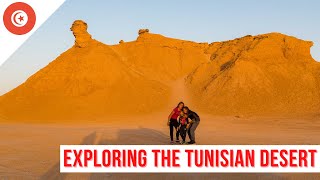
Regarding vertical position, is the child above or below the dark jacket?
below

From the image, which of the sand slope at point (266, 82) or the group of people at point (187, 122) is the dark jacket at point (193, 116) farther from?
the sand slope at point (266, 82)

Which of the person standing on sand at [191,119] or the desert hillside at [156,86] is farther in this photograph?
the desert hillside at [156,86]

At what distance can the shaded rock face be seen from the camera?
2539 inches

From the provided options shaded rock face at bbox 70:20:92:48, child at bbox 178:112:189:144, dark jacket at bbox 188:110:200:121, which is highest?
shaded rock face at bbox 70:20:92:48

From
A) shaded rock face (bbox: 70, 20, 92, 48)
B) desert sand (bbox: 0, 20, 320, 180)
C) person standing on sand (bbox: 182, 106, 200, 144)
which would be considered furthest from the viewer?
shaded rock face (bbox: 70, 20, 92, 48)

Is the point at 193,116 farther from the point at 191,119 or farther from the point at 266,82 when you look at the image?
the point at 266,82

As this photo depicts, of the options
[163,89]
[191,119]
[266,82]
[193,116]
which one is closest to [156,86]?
[163,89]

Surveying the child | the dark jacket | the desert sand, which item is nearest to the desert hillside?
the desert sand

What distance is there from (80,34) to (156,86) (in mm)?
15860

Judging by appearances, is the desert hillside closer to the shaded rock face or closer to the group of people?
the shaded rock face

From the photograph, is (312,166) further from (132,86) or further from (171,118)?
(132,86)

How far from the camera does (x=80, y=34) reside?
6456 cm

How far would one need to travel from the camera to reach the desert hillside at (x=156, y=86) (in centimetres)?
5022

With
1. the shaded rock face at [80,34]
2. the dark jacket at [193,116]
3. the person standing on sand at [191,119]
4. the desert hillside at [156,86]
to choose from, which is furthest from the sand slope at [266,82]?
the dark jacket at [193,116]
